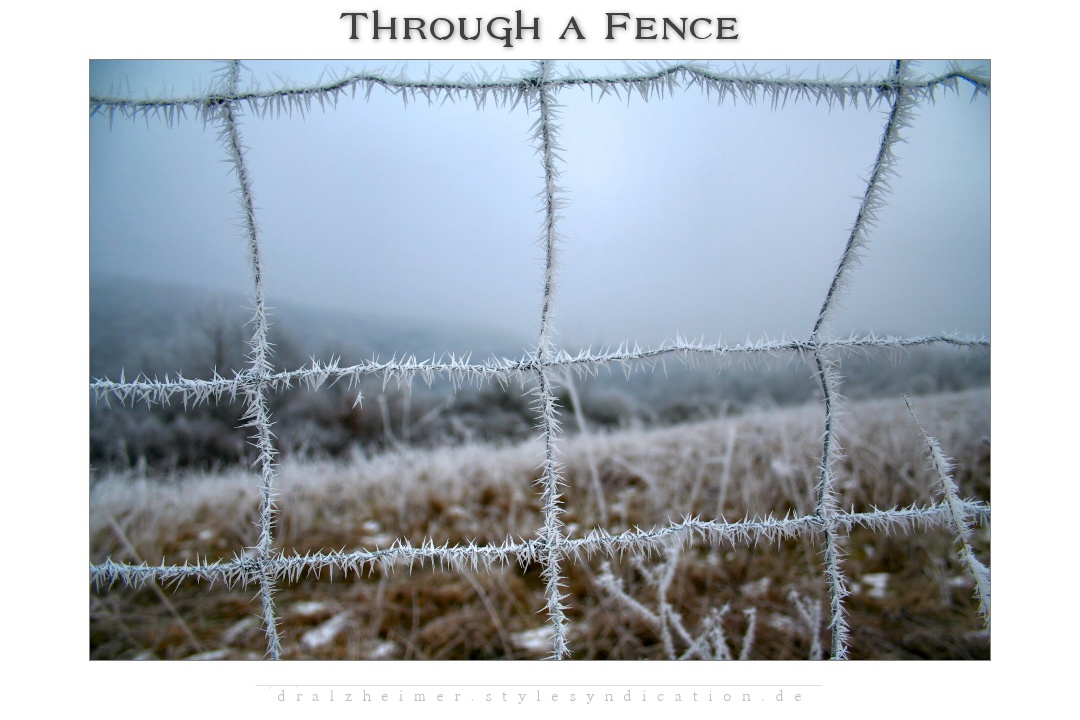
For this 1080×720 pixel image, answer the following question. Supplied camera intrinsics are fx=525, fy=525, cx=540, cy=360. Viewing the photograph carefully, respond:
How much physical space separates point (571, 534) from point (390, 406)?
49.8 inches

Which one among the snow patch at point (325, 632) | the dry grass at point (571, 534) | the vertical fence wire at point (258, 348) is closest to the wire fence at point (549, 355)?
the vertical fence wire at point (258, 348)

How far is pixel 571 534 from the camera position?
1.26 meters

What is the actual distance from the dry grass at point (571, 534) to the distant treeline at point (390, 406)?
0.10m

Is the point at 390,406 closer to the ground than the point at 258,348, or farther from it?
closer to the ground

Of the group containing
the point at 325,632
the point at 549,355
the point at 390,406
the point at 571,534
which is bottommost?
the point at 325,632

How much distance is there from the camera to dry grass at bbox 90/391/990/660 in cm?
103

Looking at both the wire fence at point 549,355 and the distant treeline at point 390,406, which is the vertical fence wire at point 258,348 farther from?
the distant treeline at point 390,406

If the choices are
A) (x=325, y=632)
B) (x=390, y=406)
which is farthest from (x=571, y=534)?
(x=390, y=406)

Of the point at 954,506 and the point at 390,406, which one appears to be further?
the point at 390,406

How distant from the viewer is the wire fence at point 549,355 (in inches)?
22.0

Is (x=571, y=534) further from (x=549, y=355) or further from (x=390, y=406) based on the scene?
(x=390, y=406)

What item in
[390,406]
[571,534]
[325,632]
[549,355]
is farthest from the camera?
[390,406]

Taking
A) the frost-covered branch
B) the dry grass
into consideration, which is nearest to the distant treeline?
the dry grass
